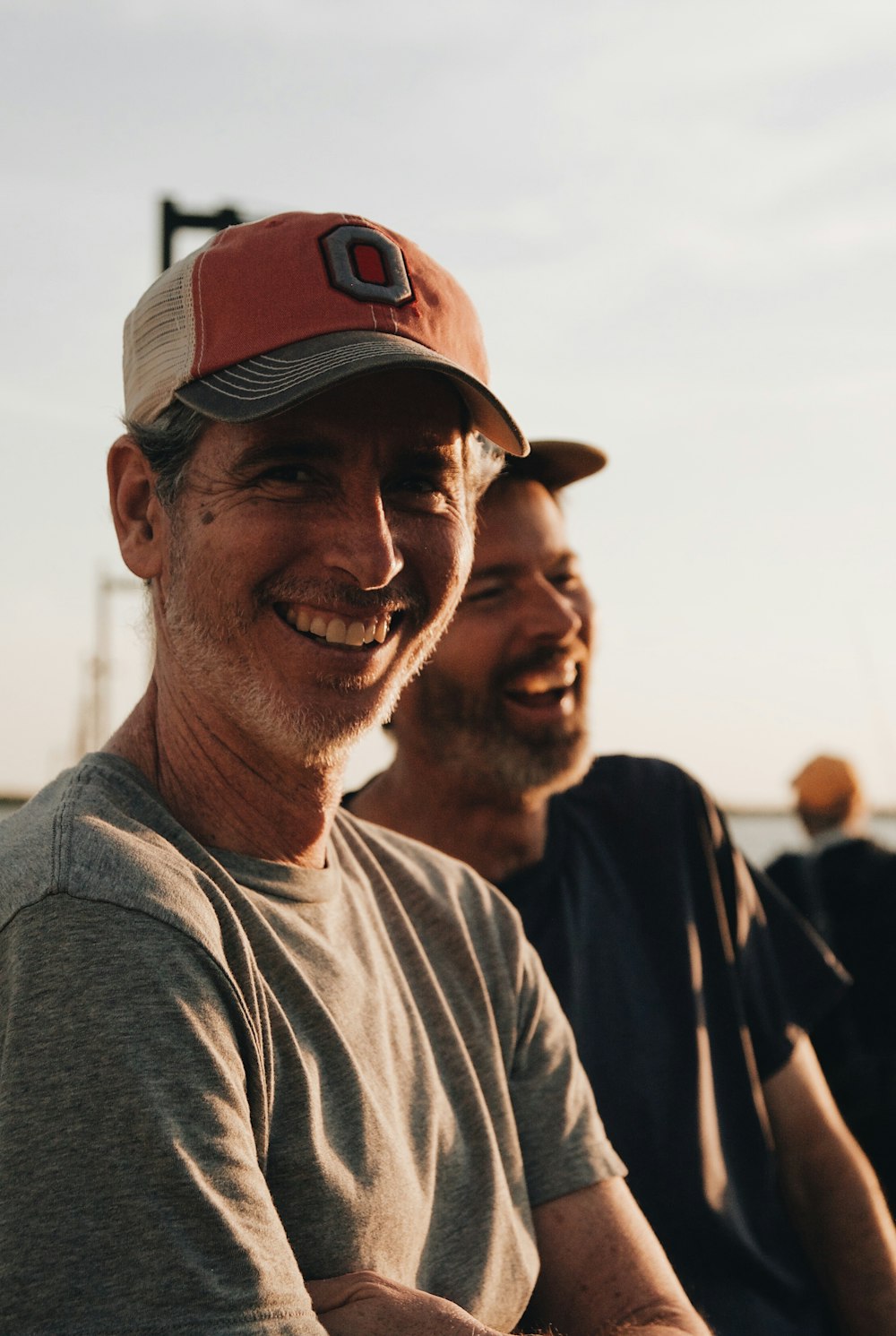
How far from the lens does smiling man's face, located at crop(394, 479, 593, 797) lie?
314 centimetres

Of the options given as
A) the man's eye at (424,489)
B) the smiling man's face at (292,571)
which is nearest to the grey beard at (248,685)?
the smiling man's face at (292,571)

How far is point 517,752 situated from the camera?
3.12m

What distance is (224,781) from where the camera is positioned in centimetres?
186

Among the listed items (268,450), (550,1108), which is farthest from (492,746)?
(268,450)

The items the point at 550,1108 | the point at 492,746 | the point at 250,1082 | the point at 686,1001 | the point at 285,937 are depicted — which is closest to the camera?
the point at 250,1082

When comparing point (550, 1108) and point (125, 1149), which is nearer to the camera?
point (125, 1149)

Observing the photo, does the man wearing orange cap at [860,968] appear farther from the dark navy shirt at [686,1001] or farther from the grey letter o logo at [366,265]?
the grey letter o logo at [366,265]

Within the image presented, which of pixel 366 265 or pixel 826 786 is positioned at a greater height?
pixel 366 265

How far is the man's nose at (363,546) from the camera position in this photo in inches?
75.2

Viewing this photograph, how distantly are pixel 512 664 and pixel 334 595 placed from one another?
1.34 meters

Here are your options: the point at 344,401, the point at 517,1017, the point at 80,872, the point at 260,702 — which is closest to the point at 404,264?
the point at 344,401

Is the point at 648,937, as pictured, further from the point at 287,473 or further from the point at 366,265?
the point at 366,265

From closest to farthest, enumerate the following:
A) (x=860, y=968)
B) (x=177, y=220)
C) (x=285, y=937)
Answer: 1. (x=285, y=937)
2. (x=860, y=968)
3. (x=177, y=220)

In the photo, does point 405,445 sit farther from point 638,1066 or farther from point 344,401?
point 638,1066
